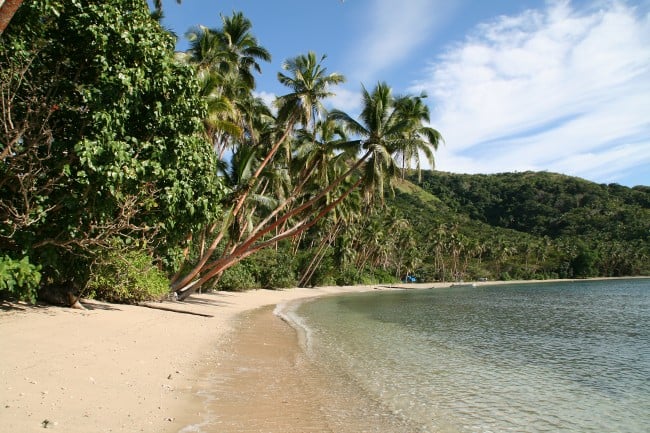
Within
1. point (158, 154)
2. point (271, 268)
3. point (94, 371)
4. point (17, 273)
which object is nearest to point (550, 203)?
point (271, 268)

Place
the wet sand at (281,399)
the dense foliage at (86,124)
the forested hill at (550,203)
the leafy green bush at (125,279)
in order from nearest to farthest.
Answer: the wet sand at (281,399)
the dense foliage at (86,124)
the leafy green bush at (125,279)
the forested hill at (550,203)

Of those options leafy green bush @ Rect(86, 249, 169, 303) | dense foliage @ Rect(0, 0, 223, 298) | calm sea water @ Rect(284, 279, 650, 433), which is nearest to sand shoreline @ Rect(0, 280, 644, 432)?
leafy green bush @ Rect(86, 249, 169, 303)

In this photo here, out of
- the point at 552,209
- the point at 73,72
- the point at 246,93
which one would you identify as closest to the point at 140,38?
the point at 73,72

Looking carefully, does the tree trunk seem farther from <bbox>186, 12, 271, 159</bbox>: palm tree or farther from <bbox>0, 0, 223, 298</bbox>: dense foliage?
<bbox>186, 12, 271, 159</bbox>: palm tree

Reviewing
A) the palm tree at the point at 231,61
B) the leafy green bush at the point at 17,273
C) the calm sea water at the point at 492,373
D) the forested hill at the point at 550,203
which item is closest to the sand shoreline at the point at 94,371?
the leafy green bush at the point at 17,273

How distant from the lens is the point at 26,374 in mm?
5816

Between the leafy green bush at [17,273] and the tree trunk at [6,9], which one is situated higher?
the tree trunk at [6,9]

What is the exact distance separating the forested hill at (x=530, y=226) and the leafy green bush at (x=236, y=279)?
62.9 meters

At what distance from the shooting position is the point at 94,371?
653cm

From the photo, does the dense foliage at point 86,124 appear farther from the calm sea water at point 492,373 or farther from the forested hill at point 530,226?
the forested hill at point 530,226

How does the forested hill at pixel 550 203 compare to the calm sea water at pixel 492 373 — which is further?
the forested hill at pixel 550 203

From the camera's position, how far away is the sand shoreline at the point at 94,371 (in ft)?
15.9

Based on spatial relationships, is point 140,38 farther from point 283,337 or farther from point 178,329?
point 283,337

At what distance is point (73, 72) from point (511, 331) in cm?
1788
